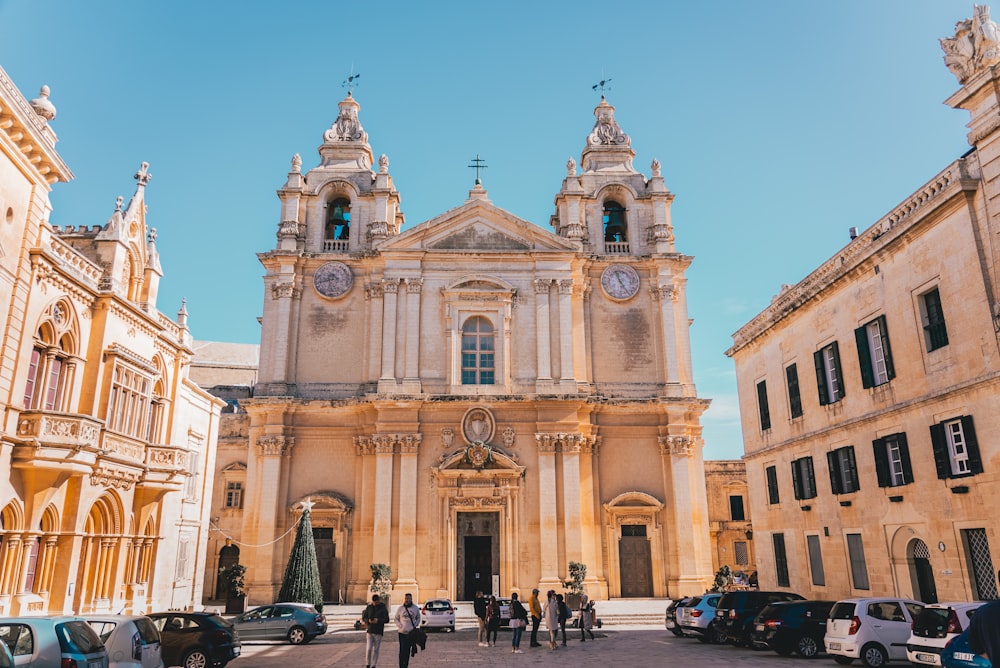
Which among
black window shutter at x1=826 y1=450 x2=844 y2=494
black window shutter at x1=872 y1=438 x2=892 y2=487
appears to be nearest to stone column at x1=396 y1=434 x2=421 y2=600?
black window shutter at x1=826 y1=450 x2=844 y2=494

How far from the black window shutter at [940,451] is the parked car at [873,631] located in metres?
3.64

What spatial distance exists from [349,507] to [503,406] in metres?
7.49

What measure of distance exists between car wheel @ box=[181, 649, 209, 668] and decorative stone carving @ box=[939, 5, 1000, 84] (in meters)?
20.7

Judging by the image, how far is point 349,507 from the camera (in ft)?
98.1

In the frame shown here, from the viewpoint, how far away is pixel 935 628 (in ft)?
39.4

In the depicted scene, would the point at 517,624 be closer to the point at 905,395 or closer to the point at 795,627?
the point at 795,627

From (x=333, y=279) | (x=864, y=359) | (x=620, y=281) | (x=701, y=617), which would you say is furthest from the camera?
(x=620, y=281)

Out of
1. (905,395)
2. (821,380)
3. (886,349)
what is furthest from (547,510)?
(905,395)

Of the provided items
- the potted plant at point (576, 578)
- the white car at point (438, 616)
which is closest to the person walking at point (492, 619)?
the white car at point (438, 616)

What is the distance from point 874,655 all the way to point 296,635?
1445 centimetres

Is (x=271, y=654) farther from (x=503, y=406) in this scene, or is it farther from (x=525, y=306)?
(x=525, y=306)

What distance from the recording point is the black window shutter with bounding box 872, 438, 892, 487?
61.2 ft

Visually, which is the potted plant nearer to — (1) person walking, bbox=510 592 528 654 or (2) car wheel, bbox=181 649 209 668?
(1) person walking, bbox=510 592 528 654

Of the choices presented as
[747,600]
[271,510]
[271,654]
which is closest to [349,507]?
[271,510]
